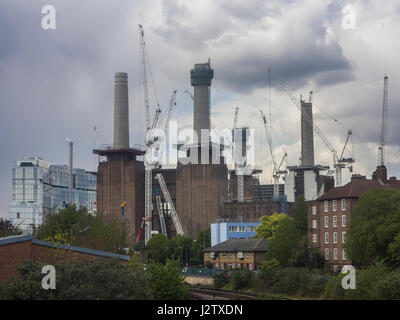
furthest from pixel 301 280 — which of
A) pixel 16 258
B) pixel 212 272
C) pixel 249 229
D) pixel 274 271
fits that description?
pixel 249 229

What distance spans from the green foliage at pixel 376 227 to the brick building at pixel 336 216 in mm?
12512

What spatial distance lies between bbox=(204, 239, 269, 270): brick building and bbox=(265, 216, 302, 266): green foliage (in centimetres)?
1080

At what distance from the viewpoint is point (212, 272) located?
4434 inches

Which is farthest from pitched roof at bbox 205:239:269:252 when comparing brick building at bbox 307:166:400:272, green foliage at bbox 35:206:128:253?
green foliage at bbox 35:206:128:253

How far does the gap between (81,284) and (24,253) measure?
29.2 feet

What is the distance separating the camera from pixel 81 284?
46125 mm

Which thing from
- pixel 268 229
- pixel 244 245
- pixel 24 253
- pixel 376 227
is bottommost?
pixel 244 245

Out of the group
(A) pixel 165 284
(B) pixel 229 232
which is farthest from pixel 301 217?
(B) pixel 229 232

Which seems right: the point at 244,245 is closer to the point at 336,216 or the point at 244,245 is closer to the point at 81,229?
the point at 336,216

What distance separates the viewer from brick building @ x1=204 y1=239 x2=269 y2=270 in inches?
4769
